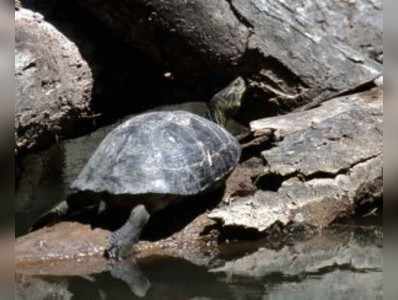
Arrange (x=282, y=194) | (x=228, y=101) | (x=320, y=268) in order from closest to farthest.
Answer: (x=320, y=268) < (x=282, y=194) < (x=228, y=101)

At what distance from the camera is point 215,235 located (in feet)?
13.2

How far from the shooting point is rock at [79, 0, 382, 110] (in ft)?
16.3

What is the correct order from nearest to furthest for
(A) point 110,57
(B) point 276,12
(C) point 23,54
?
(C) point 23,54, (B) point 276,12, (A) point 110,57

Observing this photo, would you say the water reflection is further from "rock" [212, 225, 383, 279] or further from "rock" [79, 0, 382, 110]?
"rock" [79, 0, 382, 110]

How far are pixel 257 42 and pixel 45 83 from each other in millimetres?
1641

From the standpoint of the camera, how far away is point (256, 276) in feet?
11.0

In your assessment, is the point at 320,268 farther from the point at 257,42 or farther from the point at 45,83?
the point at 45,83


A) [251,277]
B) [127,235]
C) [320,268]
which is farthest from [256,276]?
[127,235]

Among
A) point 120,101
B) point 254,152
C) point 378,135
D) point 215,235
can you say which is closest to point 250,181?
point 254,152

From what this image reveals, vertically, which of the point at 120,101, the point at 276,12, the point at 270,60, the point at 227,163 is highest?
the point at 276,12

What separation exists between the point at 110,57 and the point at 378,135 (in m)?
2.30

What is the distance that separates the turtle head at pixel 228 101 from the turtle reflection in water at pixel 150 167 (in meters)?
0.84

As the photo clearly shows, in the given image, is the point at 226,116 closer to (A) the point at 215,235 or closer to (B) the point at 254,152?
(B) the point at 254,152

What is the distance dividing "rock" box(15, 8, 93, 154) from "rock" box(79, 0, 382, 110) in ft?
1.44
